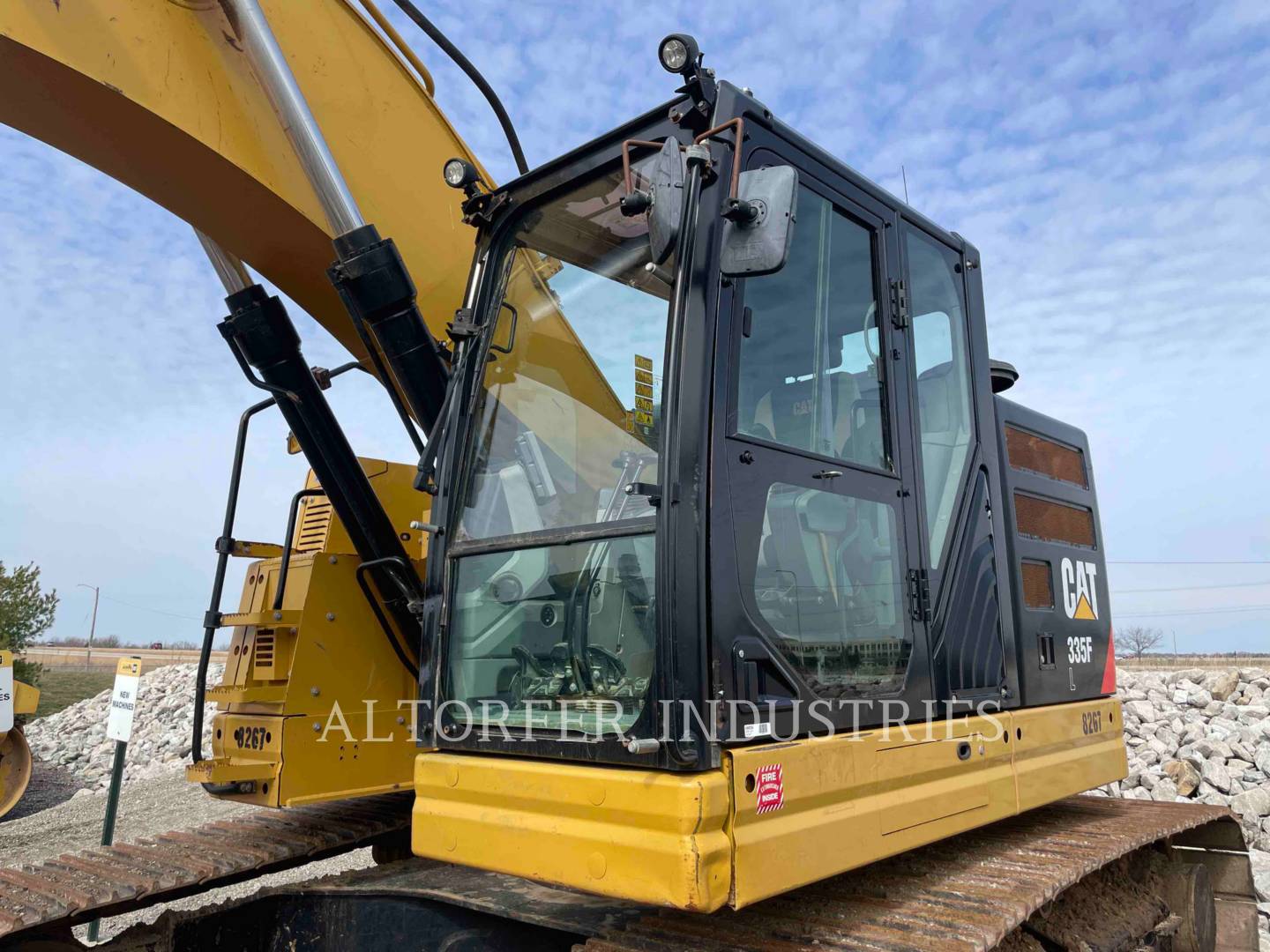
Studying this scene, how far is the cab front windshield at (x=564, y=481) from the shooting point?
2451 mm

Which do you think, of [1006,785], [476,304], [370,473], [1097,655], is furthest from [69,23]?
[1097,655]

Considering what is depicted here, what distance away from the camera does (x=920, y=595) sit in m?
2.85

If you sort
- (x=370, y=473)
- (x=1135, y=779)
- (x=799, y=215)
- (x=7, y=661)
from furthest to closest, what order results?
(x=7, y=661), (x=1135, y=779), (x=370, y=473), (x=799, y=215)

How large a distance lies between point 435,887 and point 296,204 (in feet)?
7.06

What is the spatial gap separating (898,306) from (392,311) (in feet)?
5.11

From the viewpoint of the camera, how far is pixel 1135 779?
7.99 m

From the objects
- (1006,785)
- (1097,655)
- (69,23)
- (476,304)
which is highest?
(69,23)

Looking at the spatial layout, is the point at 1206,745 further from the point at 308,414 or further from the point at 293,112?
the point at 293,112

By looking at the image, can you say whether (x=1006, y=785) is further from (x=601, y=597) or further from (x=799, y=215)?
(x=799, y=215)

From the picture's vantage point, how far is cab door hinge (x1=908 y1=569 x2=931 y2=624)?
2.82m

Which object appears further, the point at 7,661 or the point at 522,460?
the point at 7,661

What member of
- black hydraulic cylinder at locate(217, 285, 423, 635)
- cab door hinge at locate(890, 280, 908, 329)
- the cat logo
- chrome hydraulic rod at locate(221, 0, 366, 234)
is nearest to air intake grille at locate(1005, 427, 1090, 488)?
the cat logo

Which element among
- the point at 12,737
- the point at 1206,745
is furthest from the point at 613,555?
the point at 12,737

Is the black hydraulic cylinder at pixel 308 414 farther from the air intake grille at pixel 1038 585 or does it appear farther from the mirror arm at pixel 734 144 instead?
the air intake grille at pixel 1038 585
